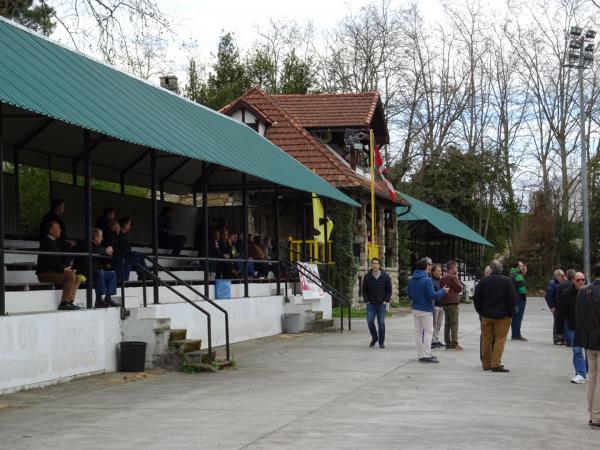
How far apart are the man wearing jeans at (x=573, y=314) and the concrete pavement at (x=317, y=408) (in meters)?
0.39

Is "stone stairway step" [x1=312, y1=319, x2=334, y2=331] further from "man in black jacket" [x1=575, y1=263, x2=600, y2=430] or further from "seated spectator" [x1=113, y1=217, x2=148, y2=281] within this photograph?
"man in black jacket" [x1=575, y1=263, x2=600, y2=430]

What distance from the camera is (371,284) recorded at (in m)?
21.8

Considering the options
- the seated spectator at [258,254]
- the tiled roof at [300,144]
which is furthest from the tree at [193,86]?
the seated spectator at [258,254]

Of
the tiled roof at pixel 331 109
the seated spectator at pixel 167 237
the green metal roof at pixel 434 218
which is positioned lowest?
the seated spectator at pixel 167 237

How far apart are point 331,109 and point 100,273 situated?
23983 millimetres

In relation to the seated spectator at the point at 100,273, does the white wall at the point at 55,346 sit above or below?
below

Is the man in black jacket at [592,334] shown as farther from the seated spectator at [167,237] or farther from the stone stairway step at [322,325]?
the stone stairway step at [322,325]

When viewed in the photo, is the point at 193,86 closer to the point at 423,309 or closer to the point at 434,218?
the point at 434,218

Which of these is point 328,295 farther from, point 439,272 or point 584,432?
point 584,432

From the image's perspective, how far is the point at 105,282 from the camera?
16.8 meters

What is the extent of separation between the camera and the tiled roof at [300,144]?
1382 inches

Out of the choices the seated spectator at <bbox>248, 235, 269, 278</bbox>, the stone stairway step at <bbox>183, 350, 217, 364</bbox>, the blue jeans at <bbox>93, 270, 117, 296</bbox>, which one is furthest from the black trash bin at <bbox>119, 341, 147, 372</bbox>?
the seated spectator at <bbox>248, 235, 269, 278</bbox>

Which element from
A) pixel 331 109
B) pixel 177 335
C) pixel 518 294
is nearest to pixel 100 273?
pixel 177 335

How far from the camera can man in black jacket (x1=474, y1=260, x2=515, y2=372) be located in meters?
17.0
